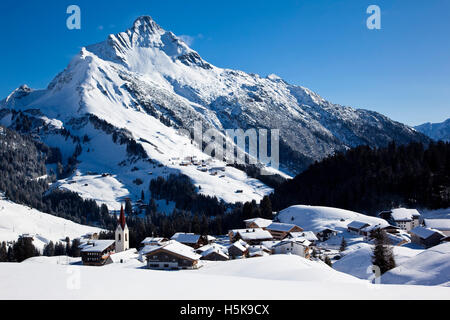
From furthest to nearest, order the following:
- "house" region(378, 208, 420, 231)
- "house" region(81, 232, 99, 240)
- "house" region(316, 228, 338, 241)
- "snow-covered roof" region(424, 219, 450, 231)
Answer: "house" region(81, 232, 99, 240) < "house" region(378, 208, 420, 231) < "house" region(316, 228, 338, 241) < "snow-covered roof" region(424, 219, 450, 231)

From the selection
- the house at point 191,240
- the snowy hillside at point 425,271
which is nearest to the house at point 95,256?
the house at point 191,240

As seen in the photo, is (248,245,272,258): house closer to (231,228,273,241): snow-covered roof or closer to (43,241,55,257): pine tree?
(231,228,273,241): snow-covered roof

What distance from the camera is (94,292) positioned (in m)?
12.4

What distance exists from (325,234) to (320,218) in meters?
9.72

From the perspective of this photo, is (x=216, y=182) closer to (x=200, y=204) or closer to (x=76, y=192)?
(x=200, y=204)

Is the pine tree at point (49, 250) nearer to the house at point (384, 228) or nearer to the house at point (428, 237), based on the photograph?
the house at point (384, 228)

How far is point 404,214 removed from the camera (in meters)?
84.2

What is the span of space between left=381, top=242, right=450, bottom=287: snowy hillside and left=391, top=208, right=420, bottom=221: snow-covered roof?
155 feet

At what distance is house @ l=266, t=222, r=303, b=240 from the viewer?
81.9 metres

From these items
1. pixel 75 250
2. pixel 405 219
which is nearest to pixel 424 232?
pixel 405 219

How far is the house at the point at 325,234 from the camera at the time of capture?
269 feet

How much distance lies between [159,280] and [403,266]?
3199 cm

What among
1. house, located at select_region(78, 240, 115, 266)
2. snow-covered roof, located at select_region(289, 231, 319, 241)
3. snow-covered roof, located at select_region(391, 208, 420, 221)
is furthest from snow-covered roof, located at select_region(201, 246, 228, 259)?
snow-covered roof, located at select_region(391, 208, 420, 221)

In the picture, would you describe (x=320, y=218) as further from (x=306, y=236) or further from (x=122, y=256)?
(x=122, y=256)
